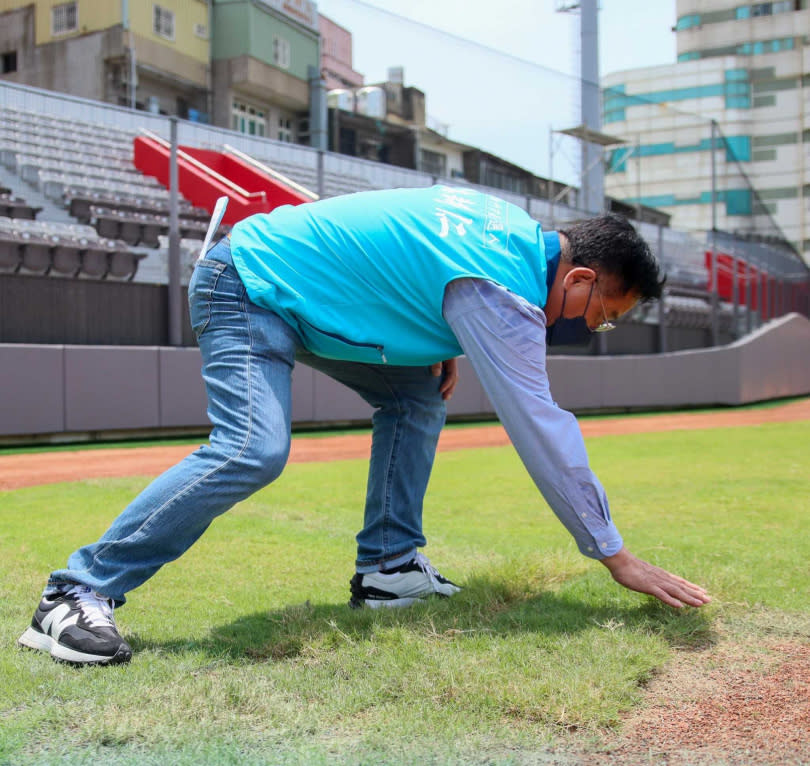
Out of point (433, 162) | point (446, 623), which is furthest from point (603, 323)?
point (433, 162)

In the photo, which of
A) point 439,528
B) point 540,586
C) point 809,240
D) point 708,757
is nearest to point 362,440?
point 439,528

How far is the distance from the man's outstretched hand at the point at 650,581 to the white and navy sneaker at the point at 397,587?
691 mm

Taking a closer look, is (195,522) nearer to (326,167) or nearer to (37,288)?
(37,288)

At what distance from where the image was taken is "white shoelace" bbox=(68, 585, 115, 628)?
2.06m

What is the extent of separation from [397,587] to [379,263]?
3.28ft

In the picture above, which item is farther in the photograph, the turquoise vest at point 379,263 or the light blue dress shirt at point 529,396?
the turquoise vest at point 379,263

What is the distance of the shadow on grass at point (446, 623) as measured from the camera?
86.5 inches

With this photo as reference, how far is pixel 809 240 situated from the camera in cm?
2900

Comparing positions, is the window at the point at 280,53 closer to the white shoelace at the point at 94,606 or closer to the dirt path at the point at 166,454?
the dirt path at the point at 166,454

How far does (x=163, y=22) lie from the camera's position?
23.7 meters

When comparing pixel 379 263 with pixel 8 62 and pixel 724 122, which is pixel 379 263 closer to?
pixel 8 62

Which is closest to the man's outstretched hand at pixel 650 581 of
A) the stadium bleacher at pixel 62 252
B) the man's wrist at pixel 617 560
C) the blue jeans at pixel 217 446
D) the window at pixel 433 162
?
the man's wrist at pixel 617 560

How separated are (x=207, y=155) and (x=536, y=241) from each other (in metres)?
10.8

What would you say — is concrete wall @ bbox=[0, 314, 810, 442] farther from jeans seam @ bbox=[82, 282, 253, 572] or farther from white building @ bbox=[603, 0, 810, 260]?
jeans seam @ bbox=[82, 282, 253, 572]
